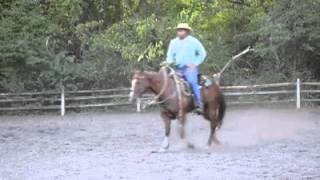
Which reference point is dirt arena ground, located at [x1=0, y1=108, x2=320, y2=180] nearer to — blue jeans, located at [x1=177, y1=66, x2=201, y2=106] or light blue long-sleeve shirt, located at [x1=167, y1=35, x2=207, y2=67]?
blue jeans, located at [x1=177, y1=66, x2=201, y2=106]

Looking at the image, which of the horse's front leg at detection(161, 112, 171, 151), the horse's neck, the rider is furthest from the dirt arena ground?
the rider

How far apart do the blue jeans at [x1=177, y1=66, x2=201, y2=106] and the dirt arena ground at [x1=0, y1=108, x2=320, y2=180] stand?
1.03 meters

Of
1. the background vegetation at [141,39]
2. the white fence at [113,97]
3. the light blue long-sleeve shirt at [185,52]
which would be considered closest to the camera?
the light blue long-sleeve shirt at [185,52]

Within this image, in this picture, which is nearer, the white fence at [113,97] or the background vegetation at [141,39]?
the white fence at [113,97]

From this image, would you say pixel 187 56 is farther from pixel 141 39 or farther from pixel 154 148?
pixel 141 39

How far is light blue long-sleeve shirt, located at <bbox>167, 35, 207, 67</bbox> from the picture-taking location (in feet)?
37.8

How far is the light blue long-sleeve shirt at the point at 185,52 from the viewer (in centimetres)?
1153

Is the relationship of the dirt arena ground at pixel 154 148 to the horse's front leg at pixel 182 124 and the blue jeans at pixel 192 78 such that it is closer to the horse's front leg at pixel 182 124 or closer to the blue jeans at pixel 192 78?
the horse's front leg at pixel 182 124

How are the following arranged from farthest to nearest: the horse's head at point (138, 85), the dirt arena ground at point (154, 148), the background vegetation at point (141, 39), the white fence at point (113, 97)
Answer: the background vegetation at point (141, 39), the white fence at point (113, 97), the horse's head at point (138, 85), the dirt arena ground at point (154, 148)

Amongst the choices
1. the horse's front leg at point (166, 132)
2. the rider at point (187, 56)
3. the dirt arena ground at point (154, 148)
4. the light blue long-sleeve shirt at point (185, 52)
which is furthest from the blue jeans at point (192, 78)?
the dirt arena ground at point (154, 148)

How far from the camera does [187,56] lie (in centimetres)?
1153

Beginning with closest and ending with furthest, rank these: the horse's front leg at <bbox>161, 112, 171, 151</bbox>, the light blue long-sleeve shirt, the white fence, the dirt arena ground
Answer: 1. the dirt arena ground
2. the horse's front leg at <bbox>161, 112, 171, 151</bbox>
3. the light blue long-sleeve shirt
4. the white fence

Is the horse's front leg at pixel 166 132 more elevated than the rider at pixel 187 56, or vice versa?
the rider at pixel 187 56

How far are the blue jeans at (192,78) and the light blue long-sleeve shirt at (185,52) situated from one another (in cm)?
11
